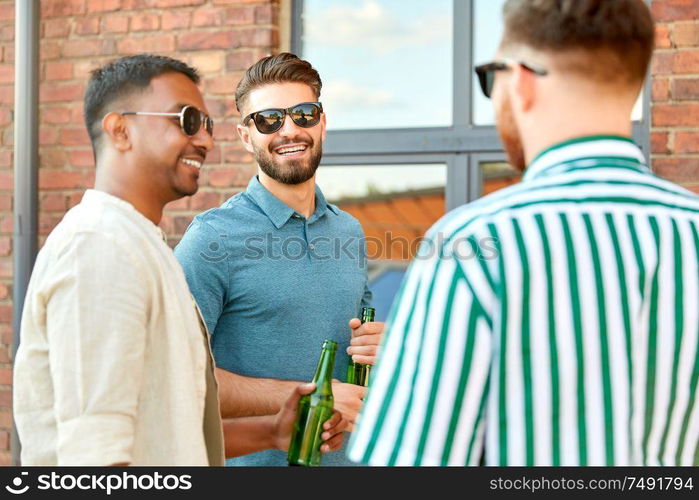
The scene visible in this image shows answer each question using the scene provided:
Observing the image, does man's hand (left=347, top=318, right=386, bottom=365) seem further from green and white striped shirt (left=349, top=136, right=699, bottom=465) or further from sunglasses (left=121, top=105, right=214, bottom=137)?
green and white striped shirt (left=349, top=136, right=699, bottom=465)

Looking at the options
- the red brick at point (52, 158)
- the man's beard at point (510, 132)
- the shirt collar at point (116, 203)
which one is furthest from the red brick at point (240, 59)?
the man's beard at point (510, 132)

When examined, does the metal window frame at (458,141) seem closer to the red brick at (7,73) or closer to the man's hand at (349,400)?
the man's hand at (349,400)

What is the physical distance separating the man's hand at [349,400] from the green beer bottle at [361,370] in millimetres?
197

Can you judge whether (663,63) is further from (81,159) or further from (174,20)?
(81,159)

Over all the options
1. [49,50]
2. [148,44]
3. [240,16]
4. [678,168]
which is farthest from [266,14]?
[678,168]

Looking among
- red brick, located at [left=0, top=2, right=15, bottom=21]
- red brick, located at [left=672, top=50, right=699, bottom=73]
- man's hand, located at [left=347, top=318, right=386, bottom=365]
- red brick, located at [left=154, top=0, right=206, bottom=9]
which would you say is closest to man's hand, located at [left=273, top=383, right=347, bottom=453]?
man's hand, located at [left=347, top=318, right=386, bottom=365]

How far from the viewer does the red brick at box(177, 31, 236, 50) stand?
12.9 feet

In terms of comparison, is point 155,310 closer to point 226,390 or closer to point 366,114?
point 226,390

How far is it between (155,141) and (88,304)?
438 mm

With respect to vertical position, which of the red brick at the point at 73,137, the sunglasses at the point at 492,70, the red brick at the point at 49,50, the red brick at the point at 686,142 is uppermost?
the red brick at the point at 49,50

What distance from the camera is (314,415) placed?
241 centimetres

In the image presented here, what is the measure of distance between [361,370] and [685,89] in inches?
68.3

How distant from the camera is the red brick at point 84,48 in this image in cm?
415

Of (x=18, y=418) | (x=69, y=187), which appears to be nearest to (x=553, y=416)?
(x=18, y=418)
